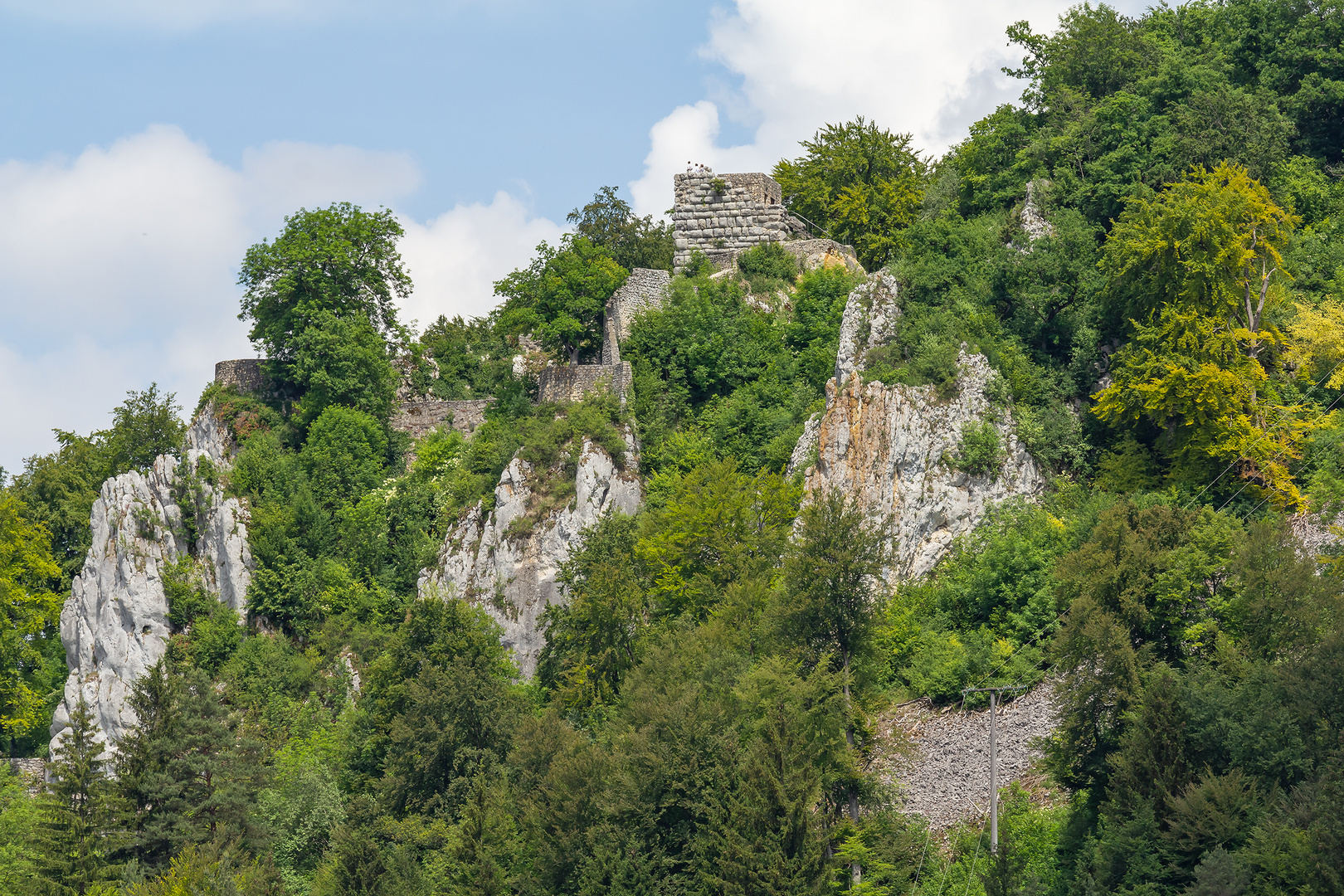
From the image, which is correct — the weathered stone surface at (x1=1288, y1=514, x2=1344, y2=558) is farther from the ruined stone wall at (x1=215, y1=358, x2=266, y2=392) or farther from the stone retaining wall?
the ruined stone wall at (x1=215, y1=358, x2=266, y2=392)

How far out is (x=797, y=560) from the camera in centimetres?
3128

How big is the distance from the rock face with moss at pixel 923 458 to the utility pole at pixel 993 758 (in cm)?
451

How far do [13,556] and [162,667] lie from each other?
951 cm

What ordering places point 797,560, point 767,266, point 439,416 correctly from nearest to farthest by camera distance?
1. point 797,560
2. point 767,266
3. point 439,416

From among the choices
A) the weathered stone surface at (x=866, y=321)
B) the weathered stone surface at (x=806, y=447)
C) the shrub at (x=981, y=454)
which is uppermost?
the weathered stone surface at (x=866, y=321)

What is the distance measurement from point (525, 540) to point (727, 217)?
12.4 m

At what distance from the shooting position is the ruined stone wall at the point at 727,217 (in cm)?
4731

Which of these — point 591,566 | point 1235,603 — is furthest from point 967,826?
point 591,566

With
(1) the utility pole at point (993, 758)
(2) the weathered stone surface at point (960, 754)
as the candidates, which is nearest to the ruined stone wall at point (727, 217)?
(2) the weathered stone surface at point (960, 754)

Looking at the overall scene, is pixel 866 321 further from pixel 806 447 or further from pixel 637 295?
pixel 637 295

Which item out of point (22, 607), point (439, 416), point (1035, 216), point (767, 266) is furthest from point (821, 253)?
point (22, 607)

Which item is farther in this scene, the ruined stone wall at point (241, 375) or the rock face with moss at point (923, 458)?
the ruined stone wall at point (241, 375)

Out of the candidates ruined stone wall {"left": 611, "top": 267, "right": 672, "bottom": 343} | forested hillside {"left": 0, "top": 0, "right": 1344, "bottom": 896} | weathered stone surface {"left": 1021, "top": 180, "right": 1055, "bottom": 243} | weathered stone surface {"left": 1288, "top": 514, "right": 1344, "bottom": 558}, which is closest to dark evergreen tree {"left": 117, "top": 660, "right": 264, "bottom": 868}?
forested hillside {"left": 0, "top": 0, "right": 1344, "bottom": 896}

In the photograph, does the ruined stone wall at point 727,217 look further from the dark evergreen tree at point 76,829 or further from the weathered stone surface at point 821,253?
the dark evergreen tree at point 76,829
